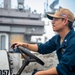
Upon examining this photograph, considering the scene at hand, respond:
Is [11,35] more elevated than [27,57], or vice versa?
[27,57]

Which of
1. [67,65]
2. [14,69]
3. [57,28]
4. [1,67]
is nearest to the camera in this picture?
[67,65]

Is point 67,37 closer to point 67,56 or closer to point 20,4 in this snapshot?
point 67,56

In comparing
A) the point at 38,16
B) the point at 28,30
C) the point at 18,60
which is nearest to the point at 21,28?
the point at 28,30

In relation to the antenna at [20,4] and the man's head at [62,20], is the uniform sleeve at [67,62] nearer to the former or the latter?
the man's head at [62,20]

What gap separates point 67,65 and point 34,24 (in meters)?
14.0

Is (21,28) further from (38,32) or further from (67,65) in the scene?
(67,65)

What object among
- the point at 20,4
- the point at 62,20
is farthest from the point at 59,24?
the point at 20,4

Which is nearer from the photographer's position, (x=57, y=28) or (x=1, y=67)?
(x=57, y=28)

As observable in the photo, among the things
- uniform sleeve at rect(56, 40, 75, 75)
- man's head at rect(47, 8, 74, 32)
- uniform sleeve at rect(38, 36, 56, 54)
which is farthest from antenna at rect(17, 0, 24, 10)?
uniform sleeve at rect(56, 40, 75, 75)

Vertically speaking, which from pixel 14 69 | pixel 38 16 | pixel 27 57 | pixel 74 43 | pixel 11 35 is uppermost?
pixel 74 43

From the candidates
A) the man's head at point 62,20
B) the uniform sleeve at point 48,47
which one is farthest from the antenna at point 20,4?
the man's head at point 62,20

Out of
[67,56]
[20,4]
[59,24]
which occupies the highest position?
[59,24]

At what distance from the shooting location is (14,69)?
162 cm

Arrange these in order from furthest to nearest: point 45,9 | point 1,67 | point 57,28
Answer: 1. point 45,9
2. point 1,67
3. point 57,28
